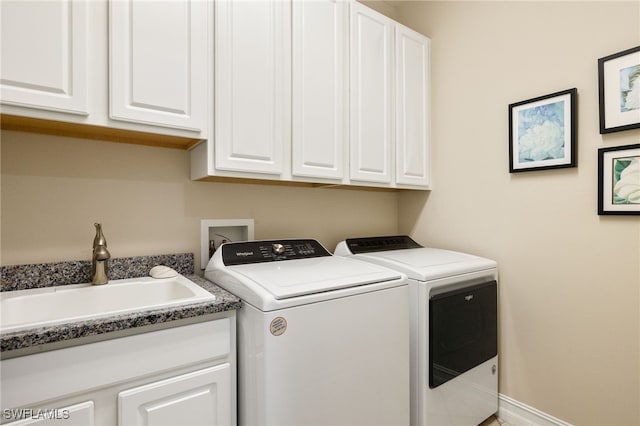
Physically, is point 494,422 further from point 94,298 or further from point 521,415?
point 94,298

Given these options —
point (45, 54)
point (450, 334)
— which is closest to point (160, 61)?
point (45, 54)

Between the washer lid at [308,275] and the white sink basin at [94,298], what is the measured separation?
20 cm

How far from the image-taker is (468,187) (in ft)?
6.86

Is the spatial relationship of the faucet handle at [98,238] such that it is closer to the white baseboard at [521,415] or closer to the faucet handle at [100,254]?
the faucet handle at [100,254]

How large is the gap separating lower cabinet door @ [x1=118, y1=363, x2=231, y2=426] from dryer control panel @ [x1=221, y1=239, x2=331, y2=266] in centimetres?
50

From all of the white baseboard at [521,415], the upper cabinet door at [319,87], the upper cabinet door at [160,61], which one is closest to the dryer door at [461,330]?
the white baseboard at [521,415]

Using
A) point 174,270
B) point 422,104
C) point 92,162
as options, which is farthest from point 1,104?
point 422,104

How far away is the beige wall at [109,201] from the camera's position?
1.29 m

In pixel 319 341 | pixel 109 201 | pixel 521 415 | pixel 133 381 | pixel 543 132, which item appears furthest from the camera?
pixel 521 415

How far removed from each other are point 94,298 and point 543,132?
223 cm

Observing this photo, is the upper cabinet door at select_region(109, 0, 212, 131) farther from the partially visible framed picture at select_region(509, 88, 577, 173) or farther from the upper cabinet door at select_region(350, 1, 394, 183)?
the partially visible framed picture at select_region(509, 88, 577, 173)

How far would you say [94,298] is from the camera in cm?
131

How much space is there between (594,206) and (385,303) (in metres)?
1.12

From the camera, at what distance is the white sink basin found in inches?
44.1
